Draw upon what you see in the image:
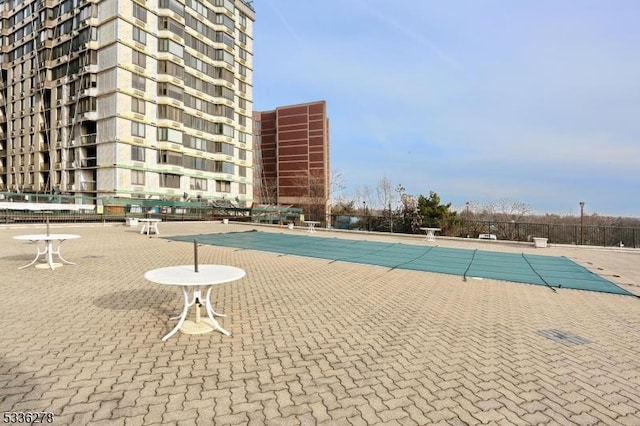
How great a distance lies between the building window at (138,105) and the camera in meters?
37.9

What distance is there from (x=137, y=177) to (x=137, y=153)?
2593mm

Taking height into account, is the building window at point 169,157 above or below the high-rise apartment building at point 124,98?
below

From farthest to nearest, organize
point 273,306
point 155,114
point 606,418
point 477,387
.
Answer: point 155,114
point 273,306
point 477,387
point 606,418

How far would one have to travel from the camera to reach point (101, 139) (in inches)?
1469

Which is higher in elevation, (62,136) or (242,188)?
(62,136)

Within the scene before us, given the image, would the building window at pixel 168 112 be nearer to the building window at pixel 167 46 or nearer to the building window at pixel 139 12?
the building window at pixel 167 46

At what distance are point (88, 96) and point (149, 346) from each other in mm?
43200

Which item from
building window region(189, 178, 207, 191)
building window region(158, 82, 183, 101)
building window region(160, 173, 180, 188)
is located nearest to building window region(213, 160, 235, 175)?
building window region(189, 178, 207, 191)

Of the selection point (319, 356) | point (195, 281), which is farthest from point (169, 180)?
point (319, 356)

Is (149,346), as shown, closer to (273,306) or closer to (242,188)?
(273,306)

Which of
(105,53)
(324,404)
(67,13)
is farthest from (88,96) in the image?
(324,404)

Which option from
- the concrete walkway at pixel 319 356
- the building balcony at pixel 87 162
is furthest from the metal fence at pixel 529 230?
the building balcony at pixel 87 162

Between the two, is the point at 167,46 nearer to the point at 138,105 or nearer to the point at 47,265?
the point at 138,105

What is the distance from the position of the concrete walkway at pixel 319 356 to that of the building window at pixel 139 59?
37.7m
